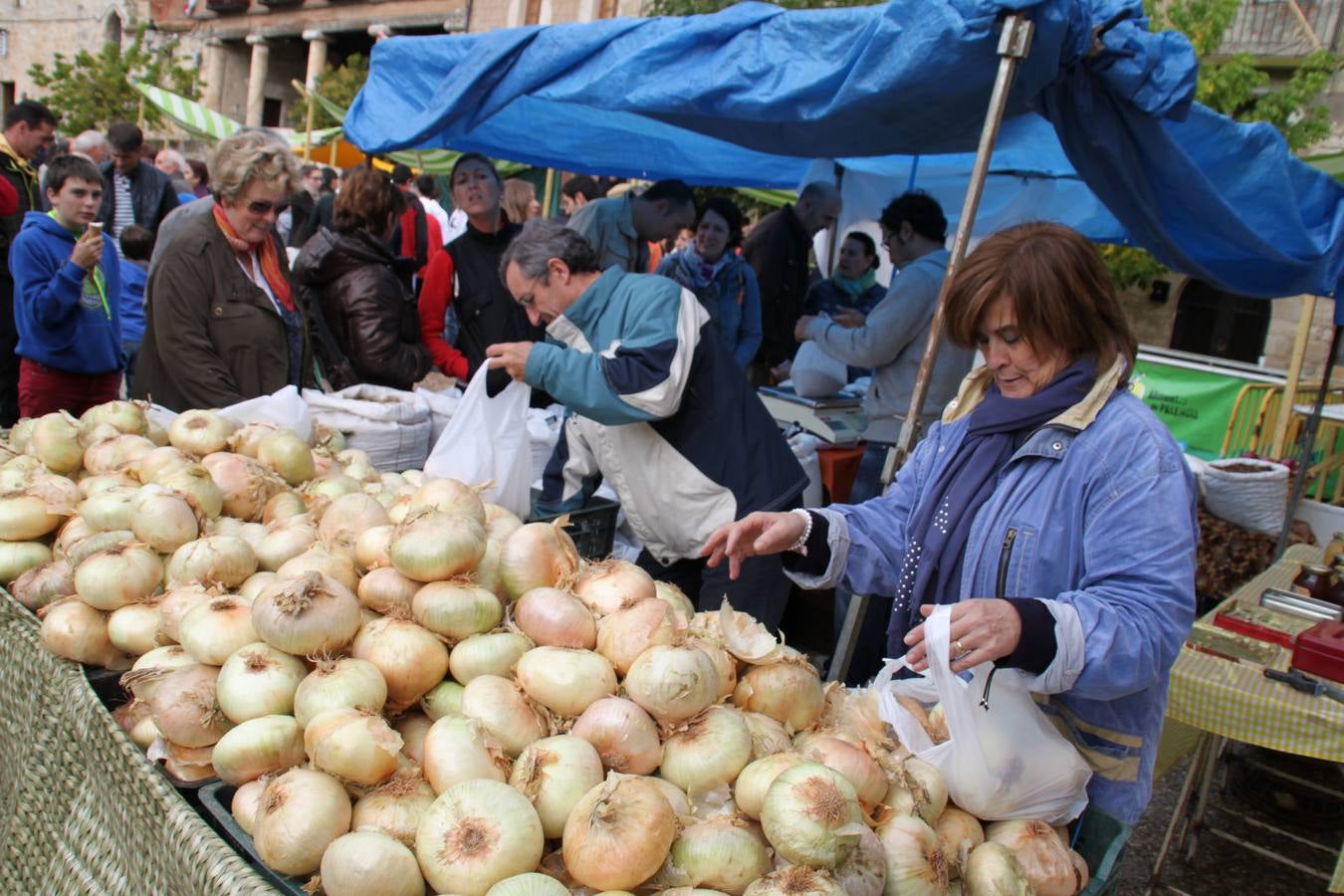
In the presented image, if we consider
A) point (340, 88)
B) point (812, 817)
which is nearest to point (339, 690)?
point (812, 817)

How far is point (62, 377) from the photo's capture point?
3760 millimetres

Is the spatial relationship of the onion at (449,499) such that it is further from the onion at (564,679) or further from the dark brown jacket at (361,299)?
the dark brown jacket at (361,299)

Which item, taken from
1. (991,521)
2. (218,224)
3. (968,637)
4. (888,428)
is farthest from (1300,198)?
(218,224)

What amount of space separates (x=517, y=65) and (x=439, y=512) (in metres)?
2.48

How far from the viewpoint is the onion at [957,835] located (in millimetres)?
1333

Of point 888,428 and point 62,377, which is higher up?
point 888,428

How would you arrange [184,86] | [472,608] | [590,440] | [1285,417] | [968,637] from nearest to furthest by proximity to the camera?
[968,637], [472,608], [590,440], [1285,417], [184,86]

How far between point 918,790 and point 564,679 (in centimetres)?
56

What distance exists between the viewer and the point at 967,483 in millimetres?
1727

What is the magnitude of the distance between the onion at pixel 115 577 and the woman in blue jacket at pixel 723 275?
3.61 metres

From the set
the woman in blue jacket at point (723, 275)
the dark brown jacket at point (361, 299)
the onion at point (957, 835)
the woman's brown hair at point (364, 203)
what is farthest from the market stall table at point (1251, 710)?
the woman's brown hair at point (364, 203)

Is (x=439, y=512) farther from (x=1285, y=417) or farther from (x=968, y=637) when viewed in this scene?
(x=1285, y=417)

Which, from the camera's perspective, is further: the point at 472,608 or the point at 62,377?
the point at 62,377

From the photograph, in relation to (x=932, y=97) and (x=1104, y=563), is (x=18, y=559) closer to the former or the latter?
(x=1104, y=563)
